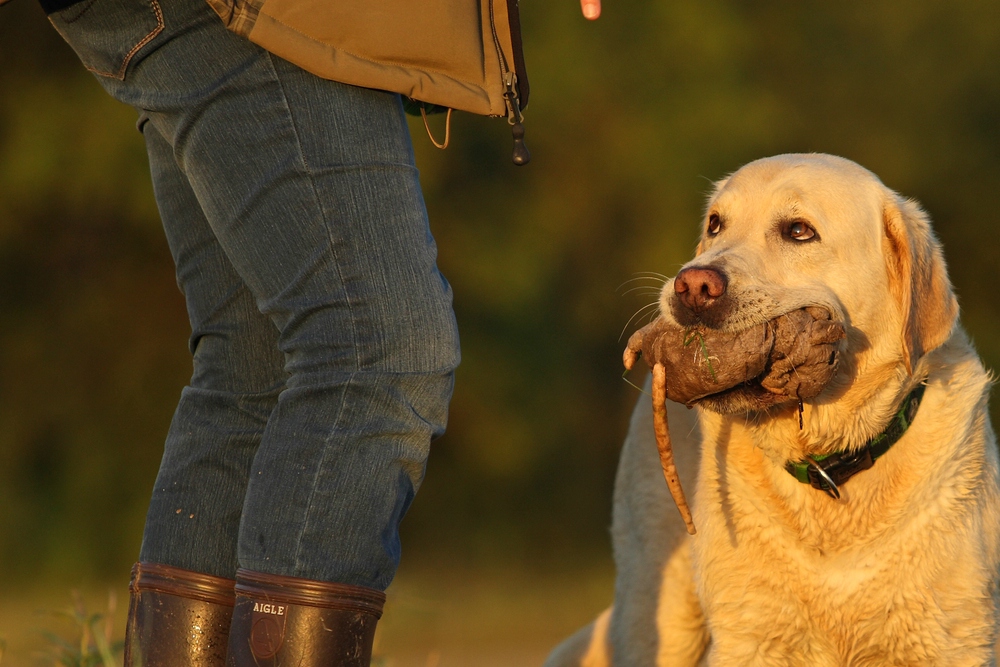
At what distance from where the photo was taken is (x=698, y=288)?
2902 mm

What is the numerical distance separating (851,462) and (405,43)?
1831 mm

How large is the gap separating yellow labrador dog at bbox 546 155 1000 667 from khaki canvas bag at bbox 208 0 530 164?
964mm

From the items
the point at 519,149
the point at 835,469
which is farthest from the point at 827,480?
the point at 519,149

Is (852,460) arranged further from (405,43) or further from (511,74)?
(405,43)

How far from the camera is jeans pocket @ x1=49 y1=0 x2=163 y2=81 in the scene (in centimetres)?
204

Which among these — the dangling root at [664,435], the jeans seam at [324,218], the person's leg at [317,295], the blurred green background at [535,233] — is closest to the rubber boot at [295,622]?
the person's leg at [317,295]

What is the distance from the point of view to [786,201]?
10.8 ft

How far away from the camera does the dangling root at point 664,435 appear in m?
2.89

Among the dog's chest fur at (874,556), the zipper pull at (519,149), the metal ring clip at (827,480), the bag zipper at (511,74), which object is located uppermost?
the bag zipper at (511,74)

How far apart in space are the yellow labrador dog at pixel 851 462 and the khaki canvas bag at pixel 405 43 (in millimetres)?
964

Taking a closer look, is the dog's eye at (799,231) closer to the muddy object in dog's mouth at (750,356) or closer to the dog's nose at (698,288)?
the muddy object in dog's mouth at (750,356)

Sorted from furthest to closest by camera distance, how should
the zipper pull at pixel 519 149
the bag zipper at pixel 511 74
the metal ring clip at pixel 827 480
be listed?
1. the metal ring clip at pixel 827 480
2. the zipper pull at pixel 519 149
3. the bag zipper at pixel 511 74

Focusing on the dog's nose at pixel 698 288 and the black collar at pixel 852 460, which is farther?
the black collar at pixel 852 460

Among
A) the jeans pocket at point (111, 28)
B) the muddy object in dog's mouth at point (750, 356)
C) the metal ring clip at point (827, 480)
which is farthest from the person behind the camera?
the metal ring clip at point (827, 480)
